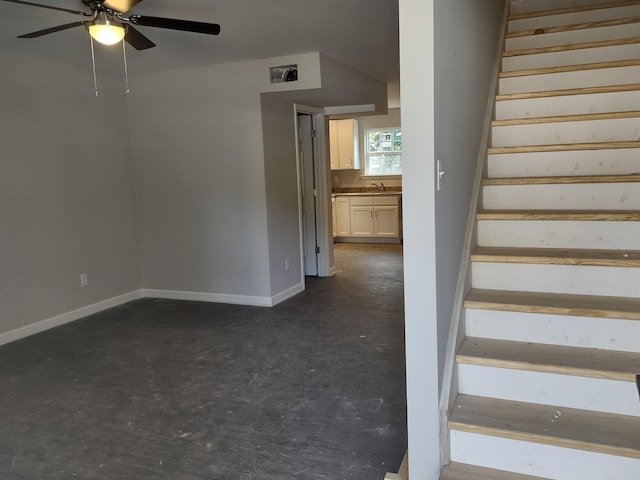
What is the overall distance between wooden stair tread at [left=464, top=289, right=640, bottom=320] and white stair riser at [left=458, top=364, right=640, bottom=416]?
0.96 ft

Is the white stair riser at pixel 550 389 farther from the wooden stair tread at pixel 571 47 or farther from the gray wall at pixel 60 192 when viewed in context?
A: the gray wall at pixel 60 192

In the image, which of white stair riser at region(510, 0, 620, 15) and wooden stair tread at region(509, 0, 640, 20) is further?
white stair riser at region(510, 0, 620, 15)

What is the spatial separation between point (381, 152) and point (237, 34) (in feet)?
18.3

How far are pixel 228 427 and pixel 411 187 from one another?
1666mm

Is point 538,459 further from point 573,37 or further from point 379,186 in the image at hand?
point 379,186

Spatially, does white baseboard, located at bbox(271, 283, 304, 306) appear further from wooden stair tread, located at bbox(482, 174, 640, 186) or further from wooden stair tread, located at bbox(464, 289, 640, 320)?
wooden stair tread, located at bbox(464, 289, 640, 320)

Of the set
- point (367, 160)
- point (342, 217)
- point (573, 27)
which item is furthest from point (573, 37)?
point (367, 160)

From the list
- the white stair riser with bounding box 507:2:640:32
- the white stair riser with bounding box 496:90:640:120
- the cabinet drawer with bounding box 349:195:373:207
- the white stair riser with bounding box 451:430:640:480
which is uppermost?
the white stair riser with bounding box 507:2:640:32

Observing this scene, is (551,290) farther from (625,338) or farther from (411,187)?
(411,187)

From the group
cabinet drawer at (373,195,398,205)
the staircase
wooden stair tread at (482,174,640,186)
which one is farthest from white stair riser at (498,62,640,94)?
cabinet drawer at (373,195,398,205)

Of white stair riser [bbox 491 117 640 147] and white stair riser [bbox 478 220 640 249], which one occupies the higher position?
white stair riser [bbox 491 117 640 147]

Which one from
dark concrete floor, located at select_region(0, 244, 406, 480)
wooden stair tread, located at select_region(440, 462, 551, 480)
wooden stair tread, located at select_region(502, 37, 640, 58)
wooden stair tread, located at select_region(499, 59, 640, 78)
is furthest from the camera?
wooden stair tread, located at select_region(502, 37, 640, 58)

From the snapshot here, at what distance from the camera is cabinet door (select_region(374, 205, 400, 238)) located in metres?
A: 8.20

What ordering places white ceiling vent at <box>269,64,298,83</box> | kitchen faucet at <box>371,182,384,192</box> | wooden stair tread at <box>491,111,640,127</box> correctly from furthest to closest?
1. kitchen faucet at <box>371,182,384,192</box>
2. white ceiling vent at <box>269,64,298,83</box>
3. wooden stair tread at <box>491,111,640,127</box>
